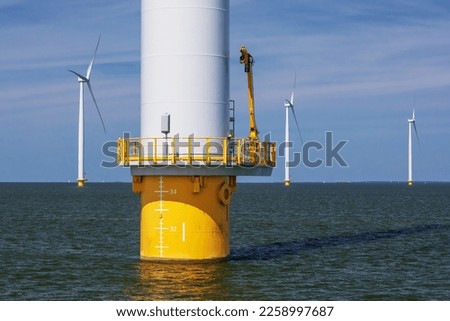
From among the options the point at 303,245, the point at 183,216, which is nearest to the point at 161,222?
the point at 183,216

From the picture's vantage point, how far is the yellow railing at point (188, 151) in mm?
36656

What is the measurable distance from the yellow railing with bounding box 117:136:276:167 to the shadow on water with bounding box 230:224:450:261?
6795 mm

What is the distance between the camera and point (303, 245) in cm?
5322

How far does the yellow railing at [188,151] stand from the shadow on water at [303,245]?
679cm

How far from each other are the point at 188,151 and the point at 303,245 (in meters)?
19.0

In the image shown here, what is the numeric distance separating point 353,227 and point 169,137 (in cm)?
4117

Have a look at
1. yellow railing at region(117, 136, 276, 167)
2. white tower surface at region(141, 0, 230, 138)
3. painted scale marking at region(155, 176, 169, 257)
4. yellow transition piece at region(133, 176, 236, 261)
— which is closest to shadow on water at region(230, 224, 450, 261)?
yellow transition piece at region(133, 176, 236, 261)

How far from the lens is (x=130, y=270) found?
127 feet

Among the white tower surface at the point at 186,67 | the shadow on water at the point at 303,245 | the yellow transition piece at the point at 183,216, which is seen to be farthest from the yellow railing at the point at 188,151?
the shadow on water at the point at 303,245

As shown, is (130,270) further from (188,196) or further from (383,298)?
(383,298)

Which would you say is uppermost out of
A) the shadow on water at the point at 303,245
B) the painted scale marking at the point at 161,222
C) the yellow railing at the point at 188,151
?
the yellow railing at the point at 188,151

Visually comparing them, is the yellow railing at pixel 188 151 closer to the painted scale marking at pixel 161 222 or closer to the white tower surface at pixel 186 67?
the white tower surface at pixel 186 67
